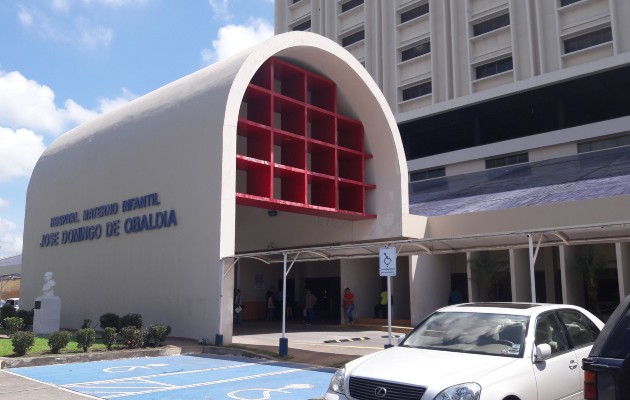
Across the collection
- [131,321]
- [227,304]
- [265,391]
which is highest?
[227,304]

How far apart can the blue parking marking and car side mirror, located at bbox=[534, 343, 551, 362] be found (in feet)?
14.8

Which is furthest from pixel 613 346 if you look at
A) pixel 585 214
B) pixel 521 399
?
pixel 585 214

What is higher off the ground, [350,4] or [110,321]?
[350,4]

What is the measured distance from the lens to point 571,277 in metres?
22.2

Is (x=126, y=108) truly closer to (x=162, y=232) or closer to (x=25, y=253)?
(x=162, y=232)

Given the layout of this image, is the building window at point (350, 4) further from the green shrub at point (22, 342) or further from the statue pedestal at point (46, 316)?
the green shrub at point (22, 342)

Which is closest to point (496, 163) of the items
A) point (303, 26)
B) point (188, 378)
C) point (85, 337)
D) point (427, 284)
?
point (427, 284)

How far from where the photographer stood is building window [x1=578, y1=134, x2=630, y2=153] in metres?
34.3

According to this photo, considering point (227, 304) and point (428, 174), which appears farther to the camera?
point (428, 174)

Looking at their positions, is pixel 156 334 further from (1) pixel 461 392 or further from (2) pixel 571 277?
(2) pixel 571 277

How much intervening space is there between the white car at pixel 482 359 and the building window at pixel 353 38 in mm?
44575

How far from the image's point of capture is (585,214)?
64.6ft

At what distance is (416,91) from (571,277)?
2564cm

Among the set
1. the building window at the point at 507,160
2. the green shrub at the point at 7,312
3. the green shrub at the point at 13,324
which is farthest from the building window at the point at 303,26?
the green shrub at the point at 13,324
